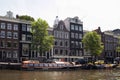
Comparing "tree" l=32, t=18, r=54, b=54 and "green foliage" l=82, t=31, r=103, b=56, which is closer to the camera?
"tree" l=32, t=18, r=54, b=54

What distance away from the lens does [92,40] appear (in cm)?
8681

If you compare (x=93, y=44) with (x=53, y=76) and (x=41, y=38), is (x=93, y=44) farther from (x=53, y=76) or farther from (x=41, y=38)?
(x=53, y=76)

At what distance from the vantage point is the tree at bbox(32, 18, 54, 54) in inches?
2936

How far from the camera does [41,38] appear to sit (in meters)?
75.1

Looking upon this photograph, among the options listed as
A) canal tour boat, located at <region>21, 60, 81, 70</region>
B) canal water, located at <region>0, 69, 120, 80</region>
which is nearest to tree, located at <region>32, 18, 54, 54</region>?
canal tour boat, located at <region>21, 60, 81, 70</region>

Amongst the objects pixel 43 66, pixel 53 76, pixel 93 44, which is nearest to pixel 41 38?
pixel 43 66

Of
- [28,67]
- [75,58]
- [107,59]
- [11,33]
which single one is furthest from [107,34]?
[28,67]

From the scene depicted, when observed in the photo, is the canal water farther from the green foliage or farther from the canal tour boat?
the green foliage

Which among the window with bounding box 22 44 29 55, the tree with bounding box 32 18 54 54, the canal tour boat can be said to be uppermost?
the tree with bounding box 32 18 54 54

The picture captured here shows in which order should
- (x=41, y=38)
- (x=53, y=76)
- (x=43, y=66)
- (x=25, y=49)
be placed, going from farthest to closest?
1. (x=25, y=49)
2. (x=41, y=38)
3. (x=43, y=66)
4. (x=53, y=76)

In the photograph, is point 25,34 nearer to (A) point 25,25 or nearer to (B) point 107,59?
(A) point 25,25

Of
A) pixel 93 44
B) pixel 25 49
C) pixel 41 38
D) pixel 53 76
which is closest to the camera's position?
pixel 53 76

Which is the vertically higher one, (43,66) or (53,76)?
(43,66)

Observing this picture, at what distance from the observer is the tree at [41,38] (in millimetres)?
74562
